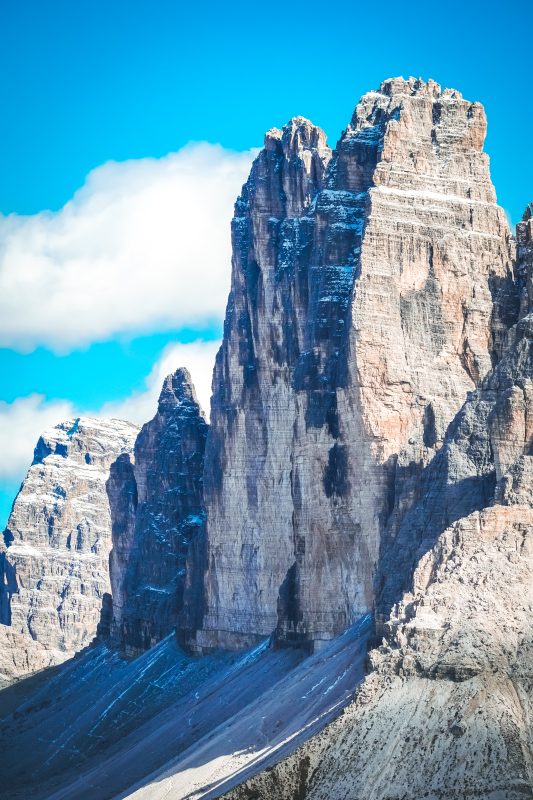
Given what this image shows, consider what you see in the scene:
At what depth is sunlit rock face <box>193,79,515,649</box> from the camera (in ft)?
520

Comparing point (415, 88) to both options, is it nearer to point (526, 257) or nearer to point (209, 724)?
point (526, 257)

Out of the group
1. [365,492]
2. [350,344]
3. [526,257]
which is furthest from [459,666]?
[526,257]

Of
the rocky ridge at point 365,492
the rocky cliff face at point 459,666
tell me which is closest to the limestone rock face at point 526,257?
the rocky ridge at point 365,492

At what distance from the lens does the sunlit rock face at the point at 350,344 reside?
158 metres

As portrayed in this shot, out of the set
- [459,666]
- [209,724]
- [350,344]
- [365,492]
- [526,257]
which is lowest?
[209,724]

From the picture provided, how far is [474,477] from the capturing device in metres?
136

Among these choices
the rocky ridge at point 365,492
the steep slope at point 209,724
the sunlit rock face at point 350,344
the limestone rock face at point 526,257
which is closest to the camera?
the rocky ridge at point 365,492

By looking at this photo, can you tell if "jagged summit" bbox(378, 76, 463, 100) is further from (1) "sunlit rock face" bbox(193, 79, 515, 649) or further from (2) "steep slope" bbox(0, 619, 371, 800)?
(2) "steep slope" bbox(0, 619, 371, 800)

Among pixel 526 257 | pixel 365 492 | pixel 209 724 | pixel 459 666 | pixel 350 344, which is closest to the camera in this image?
pixel 459 666

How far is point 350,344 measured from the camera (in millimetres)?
158625

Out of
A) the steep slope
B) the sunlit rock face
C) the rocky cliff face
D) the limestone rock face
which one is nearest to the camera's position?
the rocky cliff face

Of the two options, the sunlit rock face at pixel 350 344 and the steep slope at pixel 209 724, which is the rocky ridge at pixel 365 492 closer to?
the sunlit rock face at pixel 350 344

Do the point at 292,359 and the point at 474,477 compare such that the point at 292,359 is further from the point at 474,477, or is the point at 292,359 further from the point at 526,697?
the point at 526,697

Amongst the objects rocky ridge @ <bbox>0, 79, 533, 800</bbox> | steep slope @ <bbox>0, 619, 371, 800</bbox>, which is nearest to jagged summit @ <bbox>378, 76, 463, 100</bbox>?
rocky ridge @ <bbox>0, 79, 533, 800</bbox>
